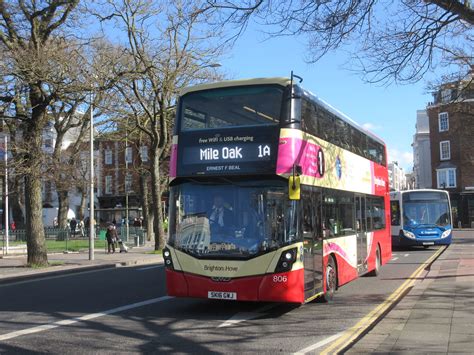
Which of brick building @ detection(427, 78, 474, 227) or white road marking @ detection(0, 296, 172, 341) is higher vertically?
brick building @ detection(427, 78, 474, 227)

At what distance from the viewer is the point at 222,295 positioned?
8.81 meters

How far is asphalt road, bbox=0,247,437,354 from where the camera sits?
707cm

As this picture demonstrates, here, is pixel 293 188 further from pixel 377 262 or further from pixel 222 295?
pixel 377 262

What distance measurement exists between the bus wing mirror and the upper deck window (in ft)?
3.56

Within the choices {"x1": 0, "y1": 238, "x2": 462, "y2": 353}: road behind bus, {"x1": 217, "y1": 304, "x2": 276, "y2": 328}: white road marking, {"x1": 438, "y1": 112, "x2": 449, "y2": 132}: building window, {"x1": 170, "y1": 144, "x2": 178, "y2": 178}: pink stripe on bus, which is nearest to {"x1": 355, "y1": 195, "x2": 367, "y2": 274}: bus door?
{"x1": 0, "y1": 238, "x2": 462, "y2": 353}: road behind bus

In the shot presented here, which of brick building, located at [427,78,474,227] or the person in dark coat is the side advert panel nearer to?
the person in dark coat

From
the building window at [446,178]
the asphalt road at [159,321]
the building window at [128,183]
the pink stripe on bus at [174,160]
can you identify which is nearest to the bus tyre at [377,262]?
the asphalt road at [159,321]

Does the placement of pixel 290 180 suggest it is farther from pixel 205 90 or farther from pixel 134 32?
pixel 134 32

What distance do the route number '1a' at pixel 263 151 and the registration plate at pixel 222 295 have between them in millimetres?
2372

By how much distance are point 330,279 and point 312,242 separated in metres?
1.55

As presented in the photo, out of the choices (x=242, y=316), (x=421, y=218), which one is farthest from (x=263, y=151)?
(x=421, y=218)

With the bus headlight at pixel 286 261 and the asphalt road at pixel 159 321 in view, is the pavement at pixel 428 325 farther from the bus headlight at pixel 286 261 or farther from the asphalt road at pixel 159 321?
the bus headlight at pixel 286 261

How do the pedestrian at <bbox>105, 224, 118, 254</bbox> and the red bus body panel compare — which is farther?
the pedestrian at <bbox>105, 224, 118, 254</bbox>

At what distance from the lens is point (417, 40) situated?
940 centimetres
